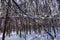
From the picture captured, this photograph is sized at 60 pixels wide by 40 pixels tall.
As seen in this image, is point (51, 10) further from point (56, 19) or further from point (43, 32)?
point (43, 32)

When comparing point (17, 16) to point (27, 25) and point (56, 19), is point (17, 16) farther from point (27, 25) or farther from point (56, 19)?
point (56, 19)

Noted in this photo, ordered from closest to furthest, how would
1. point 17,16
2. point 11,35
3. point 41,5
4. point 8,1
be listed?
point 8,1, point 17,16, point 11,35, point 41,5

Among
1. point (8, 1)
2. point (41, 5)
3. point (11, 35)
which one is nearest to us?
point (8, 1)

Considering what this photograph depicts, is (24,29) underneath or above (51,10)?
underneath

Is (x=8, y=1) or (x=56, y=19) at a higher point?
(x=8, y=1)

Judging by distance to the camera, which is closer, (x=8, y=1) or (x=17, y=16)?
(x=8, y=1)

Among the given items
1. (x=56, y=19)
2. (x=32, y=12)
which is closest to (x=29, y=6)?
(x=32, y=12)

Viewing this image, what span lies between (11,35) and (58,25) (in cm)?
81

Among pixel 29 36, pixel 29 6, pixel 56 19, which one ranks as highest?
A: pixel 29 6

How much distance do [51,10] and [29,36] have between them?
1.93 feet

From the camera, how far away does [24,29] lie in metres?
2.74

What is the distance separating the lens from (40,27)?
2.71 metres

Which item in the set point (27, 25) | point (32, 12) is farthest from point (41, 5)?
point (27, 25)

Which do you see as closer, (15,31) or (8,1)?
(8,1)
